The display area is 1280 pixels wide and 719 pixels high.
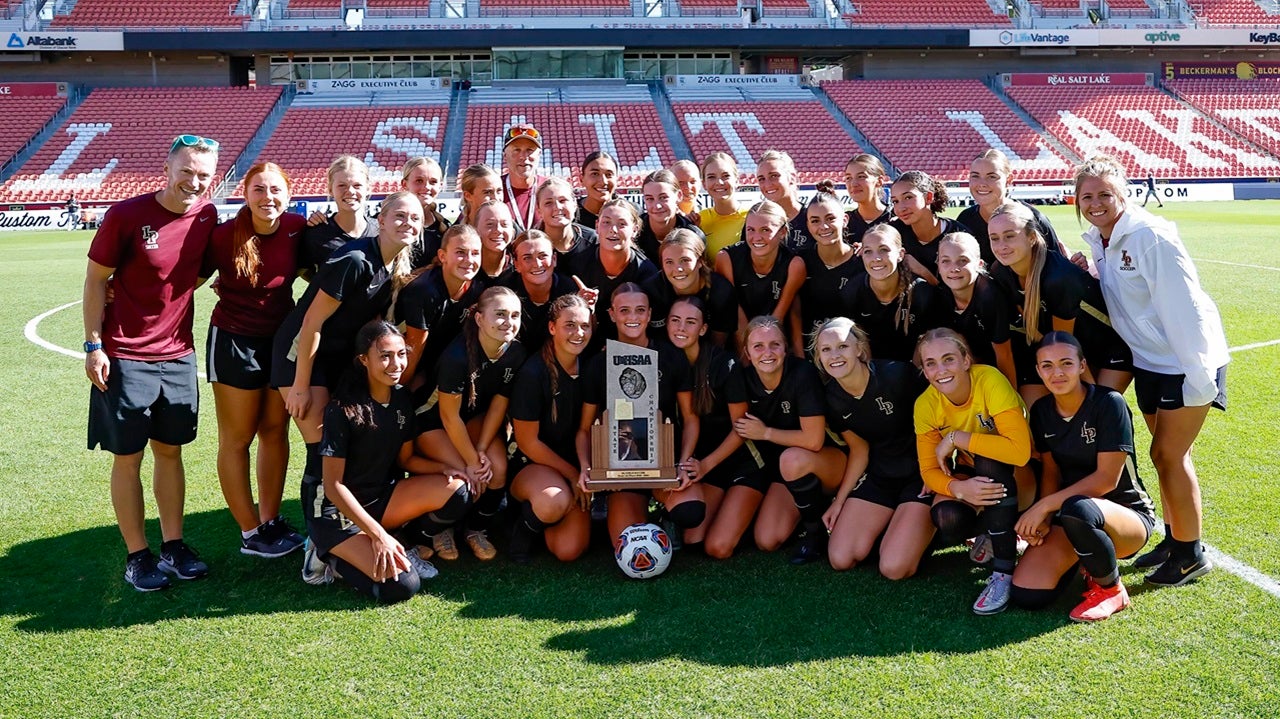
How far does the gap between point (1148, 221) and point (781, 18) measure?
119ft

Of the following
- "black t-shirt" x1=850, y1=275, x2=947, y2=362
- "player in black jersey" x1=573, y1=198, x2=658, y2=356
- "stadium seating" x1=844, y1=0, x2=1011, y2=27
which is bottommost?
"black t-shirt" x1=850, y1=275, x2=947, y2=362

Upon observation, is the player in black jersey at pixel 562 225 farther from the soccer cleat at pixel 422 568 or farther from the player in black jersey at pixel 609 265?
the soccer cleat at pixel 422 568

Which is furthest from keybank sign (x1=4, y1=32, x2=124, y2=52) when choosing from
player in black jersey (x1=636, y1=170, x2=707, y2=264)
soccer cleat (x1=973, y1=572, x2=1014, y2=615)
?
soccer cleat (x1=973, y1=572, x2=1014, y2=615)

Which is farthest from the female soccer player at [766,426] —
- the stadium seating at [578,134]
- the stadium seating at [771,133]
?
the stadium seating at [771,133]

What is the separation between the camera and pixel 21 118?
34.2m

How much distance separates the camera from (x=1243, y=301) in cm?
1094

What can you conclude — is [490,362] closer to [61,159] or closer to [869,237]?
[869,237]

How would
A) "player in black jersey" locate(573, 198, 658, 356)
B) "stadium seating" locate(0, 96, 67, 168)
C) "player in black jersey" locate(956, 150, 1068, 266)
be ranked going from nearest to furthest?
"player in black jersey" locate(573, 198, 658, 356) < "player in black jersey" locate(956, 150, 1068, 266) < "stadium seating" locate(0, 96, 67, 168)

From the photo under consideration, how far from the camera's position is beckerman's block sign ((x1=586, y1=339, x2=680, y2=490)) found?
4.50 m

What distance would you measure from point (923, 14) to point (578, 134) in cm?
A: 1523

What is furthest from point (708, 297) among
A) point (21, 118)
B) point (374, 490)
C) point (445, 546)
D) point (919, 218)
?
point (21, 118)

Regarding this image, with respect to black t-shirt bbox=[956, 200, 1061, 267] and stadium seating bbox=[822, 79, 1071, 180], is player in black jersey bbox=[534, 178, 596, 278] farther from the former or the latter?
stadium seating bbox=[822, 79, 1071, 180]

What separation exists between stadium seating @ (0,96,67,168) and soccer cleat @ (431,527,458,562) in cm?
3422

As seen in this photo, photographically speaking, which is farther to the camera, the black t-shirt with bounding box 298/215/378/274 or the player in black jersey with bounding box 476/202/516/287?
the player in black jersey with bounding box 476/202/516/287
